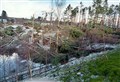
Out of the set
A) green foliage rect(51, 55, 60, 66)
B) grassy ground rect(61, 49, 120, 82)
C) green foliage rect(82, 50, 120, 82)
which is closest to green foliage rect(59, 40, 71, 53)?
green foliage rect(51, 55, 60, 66)

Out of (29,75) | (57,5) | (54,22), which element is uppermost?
(57,5)

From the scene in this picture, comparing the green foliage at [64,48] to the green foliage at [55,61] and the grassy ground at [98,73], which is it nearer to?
the green foliage at [55,61]

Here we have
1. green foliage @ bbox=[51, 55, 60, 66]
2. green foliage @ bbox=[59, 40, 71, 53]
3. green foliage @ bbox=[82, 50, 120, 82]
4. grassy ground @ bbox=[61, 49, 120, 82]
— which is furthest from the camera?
green foliage @ bbox=[59, 40, 71, 53]

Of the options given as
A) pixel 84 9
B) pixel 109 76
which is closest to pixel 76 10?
pixel 84 9

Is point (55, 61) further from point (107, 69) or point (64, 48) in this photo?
point (107, 69)

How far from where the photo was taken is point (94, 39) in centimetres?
3375

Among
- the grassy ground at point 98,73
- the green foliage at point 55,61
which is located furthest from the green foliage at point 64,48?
the grassy ground at point 98,73

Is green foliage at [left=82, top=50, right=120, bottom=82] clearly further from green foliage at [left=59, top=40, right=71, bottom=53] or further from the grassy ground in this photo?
green foliage at [left=59, top=40, right=71, bottom=53]

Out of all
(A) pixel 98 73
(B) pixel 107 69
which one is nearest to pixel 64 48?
(B) pixel 107 69

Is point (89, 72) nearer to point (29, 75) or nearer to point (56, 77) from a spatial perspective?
point (56, 77)

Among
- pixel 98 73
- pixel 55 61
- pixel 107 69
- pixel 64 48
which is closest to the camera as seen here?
pixel 98 73

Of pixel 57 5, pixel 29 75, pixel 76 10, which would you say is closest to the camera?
pixel 29 75

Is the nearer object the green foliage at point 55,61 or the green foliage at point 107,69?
the green foliage at point 107,69

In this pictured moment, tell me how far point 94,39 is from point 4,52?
15565 mm
